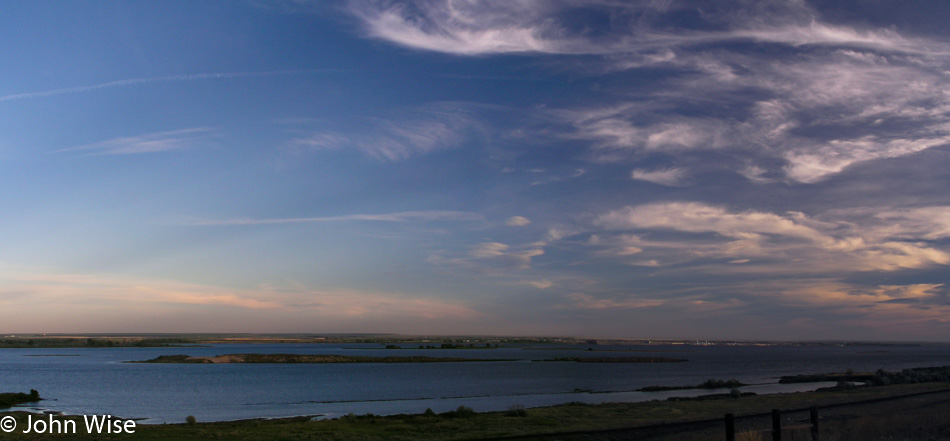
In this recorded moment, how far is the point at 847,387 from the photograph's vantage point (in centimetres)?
4525

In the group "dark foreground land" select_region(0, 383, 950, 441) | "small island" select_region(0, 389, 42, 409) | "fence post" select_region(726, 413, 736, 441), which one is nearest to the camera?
"fence post" select_region(726, 413, 736, 441)

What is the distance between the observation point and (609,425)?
84.4ft

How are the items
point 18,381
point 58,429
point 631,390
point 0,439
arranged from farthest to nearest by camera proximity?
point 18,381 < point 631,390 < point 58,429 < point 0,439

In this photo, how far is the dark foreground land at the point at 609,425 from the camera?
1402cm

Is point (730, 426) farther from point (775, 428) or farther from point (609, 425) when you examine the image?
point (609, 425)

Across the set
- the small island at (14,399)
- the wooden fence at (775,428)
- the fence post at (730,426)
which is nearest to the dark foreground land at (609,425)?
the wooden fence at (775,428)

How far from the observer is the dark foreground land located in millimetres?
14016

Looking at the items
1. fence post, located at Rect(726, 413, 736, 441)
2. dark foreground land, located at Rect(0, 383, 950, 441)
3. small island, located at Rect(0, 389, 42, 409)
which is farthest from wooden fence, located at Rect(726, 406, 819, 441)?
small island, located at Rect(0, 389, 42, 409)

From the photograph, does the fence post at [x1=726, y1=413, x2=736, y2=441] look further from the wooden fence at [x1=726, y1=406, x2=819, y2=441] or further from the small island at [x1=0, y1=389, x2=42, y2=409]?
A: the small island at [x1=0, y1=389, x2=42, y2=409]

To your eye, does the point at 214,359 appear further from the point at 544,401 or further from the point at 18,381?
the point at 544,401

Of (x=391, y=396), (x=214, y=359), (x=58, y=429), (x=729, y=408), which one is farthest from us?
(x=214, y=359)

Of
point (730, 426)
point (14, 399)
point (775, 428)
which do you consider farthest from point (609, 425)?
point (14, 399)

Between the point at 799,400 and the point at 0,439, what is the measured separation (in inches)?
1554

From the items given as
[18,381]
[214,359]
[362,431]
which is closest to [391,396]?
[362,431]
